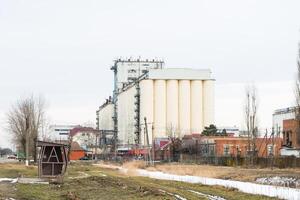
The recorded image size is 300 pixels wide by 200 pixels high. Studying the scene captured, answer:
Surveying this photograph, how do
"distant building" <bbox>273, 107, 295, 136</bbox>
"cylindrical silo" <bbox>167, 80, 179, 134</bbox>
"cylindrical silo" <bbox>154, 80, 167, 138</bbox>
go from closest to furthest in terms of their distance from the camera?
"distant building" <bbox>273, 107, 295, 136</bbox>
"cylindrical silo" <bbox>167, 80, 179, 134</bbox>
"cylindrical silo" <bbox>154, 80, 167, 138</bbox>

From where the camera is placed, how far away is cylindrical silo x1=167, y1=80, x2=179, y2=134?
129 metres

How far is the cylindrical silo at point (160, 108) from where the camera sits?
130m

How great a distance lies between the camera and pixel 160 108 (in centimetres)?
13100

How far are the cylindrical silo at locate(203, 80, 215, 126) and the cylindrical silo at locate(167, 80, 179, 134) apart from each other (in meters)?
6.57

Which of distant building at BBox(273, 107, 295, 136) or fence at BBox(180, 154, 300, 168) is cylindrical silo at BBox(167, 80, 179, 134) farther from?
fence at BBox(180, 154, 300, 168)

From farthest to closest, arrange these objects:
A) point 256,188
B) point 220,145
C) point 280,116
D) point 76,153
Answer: point 76,153, point 280,116, point 220,145, point 256,188

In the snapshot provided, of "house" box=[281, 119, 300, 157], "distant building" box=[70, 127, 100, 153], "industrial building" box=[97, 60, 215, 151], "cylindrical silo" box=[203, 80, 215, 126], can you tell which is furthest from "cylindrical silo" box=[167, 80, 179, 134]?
"distant building" box=[70, 127, 100, 153]

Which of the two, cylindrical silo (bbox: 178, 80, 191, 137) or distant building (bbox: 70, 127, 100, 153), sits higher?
cylindrical silo (bbox: 178, 80, 191, 137)

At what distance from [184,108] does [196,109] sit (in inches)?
107

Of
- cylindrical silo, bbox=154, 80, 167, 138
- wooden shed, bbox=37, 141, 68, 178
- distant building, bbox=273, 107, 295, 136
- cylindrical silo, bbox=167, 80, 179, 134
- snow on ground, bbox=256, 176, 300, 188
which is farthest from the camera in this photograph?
cylindrical silo, bbox=154, 80, 167, 138

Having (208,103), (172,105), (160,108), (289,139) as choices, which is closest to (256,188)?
(289,139)

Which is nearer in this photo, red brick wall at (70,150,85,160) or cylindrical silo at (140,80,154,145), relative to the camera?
cylindrical silo at (140,80,154,145)

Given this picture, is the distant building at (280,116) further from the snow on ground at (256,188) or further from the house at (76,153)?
the snow on ground at (256,188)

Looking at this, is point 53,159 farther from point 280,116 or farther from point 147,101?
point 147,101
